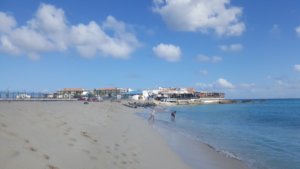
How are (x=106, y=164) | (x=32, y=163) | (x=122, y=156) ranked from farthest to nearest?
(x=122, y=156)
(x=106, y=164)
(x=32, y=163)

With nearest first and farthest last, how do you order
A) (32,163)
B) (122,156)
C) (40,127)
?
(32,163) → (122,156) → (40,127)


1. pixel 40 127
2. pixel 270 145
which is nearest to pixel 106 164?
pixel 40 127

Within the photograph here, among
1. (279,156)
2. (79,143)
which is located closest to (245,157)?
(279,156)

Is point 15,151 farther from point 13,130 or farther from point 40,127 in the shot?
point 40,127

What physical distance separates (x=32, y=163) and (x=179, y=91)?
16547 cm

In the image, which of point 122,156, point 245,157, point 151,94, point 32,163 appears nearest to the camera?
point 32,163

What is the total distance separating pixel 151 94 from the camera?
161625 millimetres

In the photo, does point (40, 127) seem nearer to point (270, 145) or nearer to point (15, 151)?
point (15, 151)

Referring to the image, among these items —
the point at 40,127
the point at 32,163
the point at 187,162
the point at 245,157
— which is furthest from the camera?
the point at 245,157

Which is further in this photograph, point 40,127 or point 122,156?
point 40,127

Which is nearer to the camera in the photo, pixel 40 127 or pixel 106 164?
pixel 106 164

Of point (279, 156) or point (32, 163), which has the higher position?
point (32, 163)

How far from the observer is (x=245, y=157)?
1639cm

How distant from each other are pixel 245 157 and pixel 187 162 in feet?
14.4
